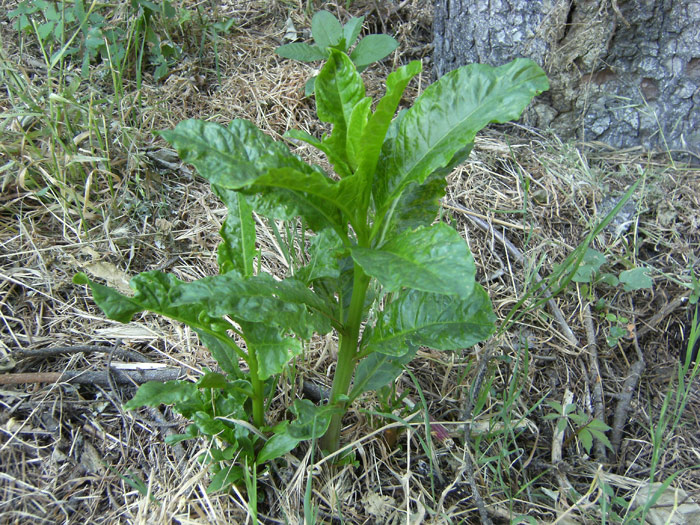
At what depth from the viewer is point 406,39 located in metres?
2.86

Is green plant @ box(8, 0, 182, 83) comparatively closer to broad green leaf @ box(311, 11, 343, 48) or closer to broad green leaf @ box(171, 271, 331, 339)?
broad green leaf @ box(311, 11, 343, 48)

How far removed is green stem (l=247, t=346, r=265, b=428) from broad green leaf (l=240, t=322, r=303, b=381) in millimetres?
57

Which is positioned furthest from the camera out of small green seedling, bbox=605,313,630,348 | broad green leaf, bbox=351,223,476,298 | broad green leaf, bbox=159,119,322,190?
small green seedling, bbox=605,313,630,348

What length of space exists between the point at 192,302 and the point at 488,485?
3.48 feet

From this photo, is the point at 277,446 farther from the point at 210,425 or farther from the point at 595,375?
the point at 595,375

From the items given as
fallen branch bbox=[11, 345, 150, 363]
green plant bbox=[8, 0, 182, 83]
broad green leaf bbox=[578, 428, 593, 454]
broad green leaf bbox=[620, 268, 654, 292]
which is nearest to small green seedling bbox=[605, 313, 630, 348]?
broad green leaf bbox=[620, 268, 654, 292]

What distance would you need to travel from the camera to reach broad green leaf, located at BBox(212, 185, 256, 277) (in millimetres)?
1353

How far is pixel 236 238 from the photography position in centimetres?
138

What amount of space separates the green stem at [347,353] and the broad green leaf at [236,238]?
0.28 meters

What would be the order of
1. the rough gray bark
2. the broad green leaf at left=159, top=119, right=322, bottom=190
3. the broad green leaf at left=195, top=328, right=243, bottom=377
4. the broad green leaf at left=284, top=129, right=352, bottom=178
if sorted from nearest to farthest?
the broad green leaf at left=159, top=119, right=322, bottom=190 < the broad green leaf at left=284, top=129, right=352, bottom=178 < the broad green leaf at left=195, top=328, right=243, bottom=377 < the rough gray bark

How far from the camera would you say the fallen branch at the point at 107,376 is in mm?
1660

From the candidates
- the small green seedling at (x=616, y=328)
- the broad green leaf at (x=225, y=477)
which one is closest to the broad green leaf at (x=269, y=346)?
the broad green leaf at (x=225, y=477)

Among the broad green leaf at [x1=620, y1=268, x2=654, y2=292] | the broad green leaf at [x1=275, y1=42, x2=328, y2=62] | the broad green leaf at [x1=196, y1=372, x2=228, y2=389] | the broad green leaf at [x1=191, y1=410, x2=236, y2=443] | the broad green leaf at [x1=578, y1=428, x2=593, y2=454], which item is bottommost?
the broad green leaf at [x1=578, y1=428, x2=593, y2=454]

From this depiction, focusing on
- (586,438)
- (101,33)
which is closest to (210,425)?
(586,438)
